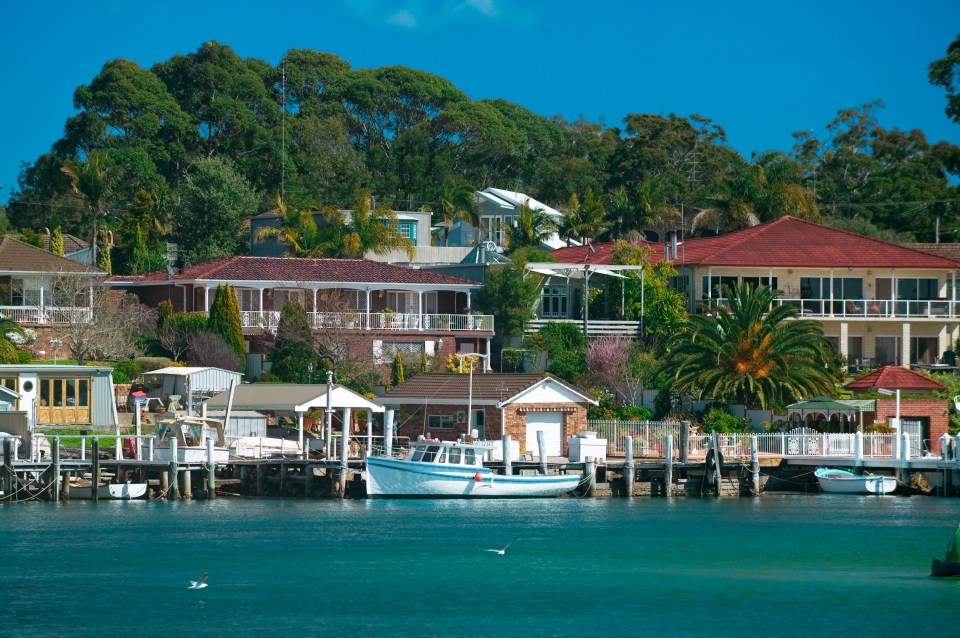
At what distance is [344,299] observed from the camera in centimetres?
7688

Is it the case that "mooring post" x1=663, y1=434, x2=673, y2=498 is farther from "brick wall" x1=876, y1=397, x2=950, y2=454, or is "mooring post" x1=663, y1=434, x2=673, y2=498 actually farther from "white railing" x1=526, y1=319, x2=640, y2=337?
"white railing" x1=526, y1=319, x2=640, y2=337

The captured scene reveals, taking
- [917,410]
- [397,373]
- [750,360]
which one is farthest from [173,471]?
[917,410]

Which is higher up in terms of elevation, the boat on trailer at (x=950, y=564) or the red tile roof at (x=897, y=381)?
the red tile roof at (x=897, y=381)

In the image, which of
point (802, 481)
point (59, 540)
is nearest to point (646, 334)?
point (802, 481)

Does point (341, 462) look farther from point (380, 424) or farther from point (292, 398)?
point (380, 424)

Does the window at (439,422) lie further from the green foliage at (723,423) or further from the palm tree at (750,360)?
the green foliage at (723,423)

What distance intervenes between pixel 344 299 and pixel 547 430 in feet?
58.9

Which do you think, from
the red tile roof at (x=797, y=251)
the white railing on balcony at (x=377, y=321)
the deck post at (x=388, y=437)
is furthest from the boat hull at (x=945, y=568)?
the red tile roof at (x=797, y=251)

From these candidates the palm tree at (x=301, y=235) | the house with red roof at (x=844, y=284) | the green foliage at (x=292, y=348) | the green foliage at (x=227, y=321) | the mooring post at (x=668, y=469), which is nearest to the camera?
the mooring post at (x=668, y=469)

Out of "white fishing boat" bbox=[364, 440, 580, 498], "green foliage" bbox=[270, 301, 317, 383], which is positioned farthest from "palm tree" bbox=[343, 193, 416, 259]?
"white fishing boat" bbox=[364, 440, 580, 498]

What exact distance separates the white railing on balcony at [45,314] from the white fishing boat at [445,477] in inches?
858

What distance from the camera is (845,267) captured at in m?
77.9

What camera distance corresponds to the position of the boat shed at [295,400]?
58531 mm

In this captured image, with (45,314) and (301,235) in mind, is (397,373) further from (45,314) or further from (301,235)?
(301,235)
